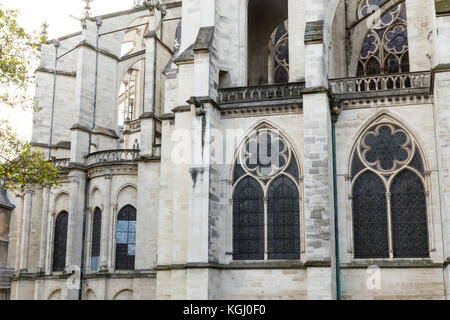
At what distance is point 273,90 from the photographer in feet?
66.2

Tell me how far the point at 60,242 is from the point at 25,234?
2.09 meters

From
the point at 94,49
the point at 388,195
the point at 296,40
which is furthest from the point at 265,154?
the point at 94,49

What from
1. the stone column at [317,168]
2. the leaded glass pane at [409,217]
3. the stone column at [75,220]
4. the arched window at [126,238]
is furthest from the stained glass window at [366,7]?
the stone column at [75,220]

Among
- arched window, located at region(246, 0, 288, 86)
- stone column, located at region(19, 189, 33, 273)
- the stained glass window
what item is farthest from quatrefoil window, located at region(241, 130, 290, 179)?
stone column, located at region(19, 189, 33, 273)

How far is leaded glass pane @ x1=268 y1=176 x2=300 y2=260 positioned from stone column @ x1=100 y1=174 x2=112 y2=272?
9589mm

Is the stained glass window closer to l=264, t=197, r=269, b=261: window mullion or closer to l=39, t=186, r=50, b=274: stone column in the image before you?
l=264, t=197, r=269, b=261: window mullion

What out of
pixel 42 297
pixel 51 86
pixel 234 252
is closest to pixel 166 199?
pixel 234 252

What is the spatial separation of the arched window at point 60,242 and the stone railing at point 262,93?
1187 cm

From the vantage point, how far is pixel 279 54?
26.5 m

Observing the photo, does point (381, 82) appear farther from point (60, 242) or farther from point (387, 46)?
point (60, 242)

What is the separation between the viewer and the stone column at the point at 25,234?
28594 millimetres

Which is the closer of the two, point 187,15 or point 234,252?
point 234,252

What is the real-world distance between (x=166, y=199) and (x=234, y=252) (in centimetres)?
392

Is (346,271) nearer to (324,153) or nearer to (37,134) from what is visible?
(324,153)
